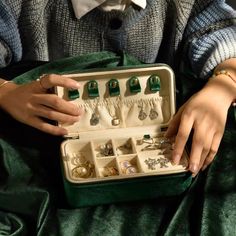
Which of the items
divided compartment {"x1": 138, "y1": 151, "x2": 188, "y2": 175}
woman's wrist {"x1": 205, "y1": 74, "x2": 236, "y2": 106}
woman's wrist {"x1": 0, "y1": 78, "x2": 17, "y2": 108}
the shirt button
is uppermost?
the shirt button

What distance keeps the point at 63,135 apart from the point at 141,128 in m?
0.10

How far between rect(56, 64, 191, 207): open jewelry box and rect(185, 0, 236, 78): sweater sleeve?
95 millimetres

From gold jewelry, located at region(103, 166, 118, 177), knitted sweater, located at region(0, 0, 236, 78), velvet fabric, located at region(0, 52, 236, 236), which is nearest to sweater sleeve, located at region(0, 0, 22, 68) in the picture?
knitted sweater, located at region(0, 0, 236, 78)

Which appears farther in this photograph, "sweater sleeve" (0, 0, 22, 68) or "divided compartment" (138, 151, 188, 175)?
"sweater sleeve" (0, 0, 22, 68)

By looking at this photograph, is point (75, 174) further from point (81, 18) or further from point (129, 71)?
point (81, 18)

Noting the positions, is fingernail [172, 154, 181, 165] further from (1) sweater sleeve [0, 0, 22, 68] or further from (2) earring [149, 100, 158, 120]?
(1) sweater sleeve [0, 0, 22, 68]

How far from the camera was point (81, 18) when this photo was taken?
27.1 inches

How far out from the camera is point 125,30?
70 centimetres

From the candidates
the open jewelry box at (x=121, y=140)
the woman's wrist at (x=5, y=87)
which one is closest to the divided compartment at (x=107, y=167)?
the open jewelry box at (x=121, y=140)

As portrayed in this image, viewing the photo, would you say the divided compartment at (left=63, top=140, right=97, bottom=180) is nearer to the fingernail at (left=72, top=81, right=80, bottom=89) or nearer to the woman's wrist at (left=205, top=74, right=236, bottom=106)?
the fingernail at (left=72, top=81, right=80, bottom=89)

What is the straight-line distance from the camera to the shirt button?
681 millimetres

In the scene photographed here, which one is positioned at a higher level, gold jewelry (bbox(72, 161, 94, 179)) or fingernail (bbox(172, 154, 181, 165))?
fingernail (bbox(172, 154, 181, 165))

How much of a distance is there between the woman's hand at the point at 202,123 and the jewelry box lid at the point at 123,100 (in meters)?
0.03

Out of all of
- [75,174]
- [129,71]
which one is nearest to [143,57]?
[129,71]
